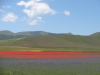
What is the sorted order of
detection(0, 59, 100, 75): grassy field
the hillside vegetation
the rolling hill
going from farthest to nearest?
the hillside vegetation → the rolling hill → detection(0, 59, 100, 75): grassy field

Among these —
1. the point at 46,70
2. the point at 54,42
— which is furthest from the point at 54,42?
the point at 46,70

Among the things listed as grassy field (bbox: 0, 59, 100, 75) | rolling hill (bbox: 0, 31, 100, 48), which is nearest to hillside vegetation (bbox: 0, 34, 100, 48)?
rolling hill (bbox: 0, 31, 100, 48)

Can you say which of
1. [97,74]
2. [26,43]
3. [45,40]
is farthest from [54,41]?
[97,74]

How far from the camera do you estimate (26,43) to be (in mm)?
98125

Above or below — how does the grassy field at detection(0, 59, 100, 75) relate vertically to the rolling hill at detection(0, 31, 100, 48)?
below

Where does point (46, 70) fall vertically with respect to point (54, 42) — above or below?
below

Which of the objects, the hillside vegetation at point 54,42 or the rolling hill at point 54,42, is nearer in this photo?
the rolling hill at point 54,42

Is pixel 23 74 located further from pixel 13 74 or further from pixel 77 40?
pixel 77 40

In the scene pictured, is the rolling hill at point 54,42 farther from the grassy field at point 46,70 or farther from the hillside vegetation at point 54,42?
the grassy field at point 46,70

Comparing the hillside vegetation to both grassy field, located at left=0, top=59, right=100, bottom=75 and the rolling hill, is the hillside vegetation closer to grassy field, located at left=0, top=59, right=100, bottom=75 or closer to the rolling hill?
the rolling hill

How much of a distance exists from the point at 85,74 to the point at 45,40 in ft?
289

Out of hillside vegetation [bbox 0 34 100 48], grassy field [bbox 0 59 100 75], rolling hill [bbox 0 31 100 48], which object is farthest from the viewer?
hillside vegetation [bbox 0 34 100 48]

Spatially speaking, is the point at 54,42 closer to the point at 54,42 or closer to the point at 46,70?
the point at 54,42

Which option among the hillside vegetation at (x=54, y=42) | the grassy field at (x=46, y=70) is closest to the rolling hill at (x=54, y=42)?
the hillside vegetation at (x=54, y=42)
